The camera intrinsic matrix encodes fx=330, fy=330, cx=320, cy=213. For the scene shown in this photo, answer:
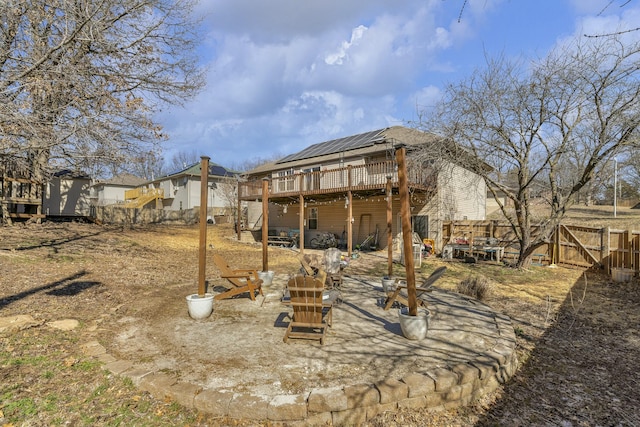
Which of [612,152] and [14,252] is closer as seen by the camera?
[14,252]

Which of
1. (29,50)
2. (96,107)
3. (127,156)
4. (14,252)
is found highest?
(29,50)

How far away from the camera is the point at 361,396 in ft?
9.54

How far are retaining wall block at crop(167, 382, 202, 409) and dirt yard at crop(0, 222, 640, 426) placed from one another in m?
0.06

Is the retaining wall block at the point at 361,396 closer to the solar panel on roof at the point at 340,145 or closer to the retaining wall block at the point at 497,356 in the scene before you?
the retaining wall block at the point at 497,356

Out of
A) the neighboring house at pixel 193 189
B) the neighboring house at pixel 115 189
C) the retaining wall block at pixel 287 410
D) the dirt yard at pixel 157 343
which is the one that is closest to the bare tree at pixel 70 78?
the dirt yard at pixel 157 343

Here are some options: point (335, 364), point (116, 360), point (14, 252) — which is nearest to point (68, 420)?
point (116, 360)

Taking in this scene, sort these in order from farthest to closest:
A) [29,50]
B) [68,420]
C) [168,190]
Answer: [168,190]
[29,50]
[68,420]

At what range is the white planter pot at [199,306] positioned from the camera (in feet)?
16.6

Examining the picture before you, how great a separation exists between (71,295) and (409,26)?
693 cm

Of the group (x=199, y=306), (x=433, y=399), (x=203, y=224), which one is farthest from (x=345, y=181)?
(x=433, y=399)

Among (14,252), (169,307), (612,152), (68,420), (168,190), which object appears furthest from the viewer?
(168,190)

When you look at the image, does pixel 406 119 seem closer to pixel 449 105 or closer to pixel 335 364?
pixel 449 105

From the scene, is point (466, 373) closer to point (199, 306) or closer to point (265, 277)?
point (199, 306)

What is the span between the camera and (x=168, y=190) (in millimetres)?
34281
